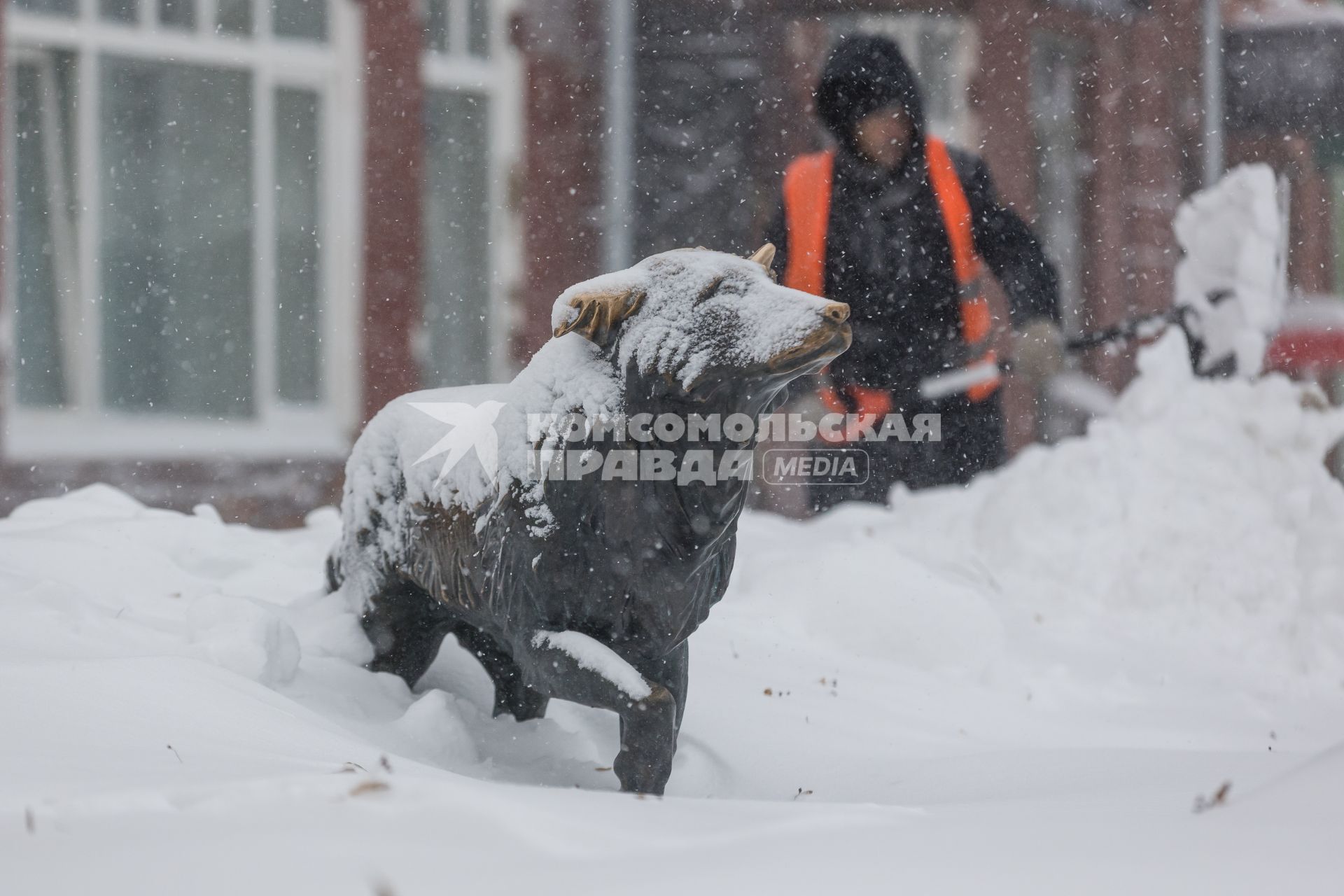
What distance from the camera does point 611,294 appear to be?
229 centimetres

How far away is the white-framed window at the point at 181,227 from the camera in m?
6.11

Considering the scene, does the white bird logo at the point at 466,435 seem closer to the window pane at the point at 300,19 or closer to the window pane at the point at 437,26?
the window pane at the point at 300,19

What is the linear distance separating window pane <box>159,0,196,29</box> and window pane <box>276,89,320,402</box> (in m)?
0.54

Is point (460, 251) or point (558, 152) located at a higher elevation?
point (558, 152)

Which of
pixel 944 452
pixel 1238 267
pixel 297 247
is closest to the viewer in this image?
pixel 944 452

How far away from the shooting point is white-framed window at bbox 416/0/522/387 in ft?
23.5

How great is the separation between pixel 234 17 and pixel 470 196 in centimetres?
156

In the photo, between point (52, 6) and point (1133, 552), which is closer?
point (1133, 552)

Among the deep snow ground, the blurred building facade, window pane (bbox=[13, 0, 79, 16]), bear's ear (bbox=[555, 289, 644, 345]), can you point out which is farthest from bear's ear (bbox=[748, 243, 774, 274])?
window pane (bbox=[13, 0, 79, 16])

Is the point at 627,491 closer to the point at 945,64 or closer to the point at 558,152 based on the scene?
the point at 558,152

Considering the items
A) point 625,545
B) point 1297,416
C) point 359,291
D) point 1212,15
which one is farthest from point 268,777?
point 1212,15

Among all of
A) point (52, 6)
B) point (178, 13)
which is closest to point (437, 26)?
point (178, 13)

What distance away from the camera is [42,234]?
616 cm

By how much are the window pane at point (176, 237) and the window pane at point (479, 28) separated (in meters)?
1.29
